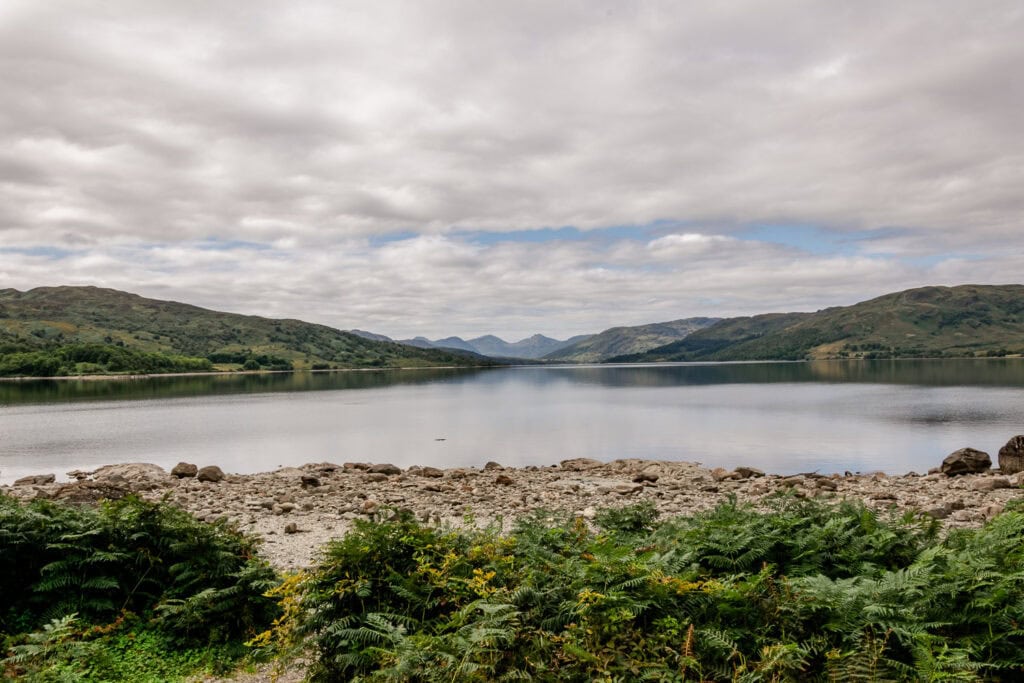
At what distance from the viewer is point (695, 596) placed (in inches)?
260

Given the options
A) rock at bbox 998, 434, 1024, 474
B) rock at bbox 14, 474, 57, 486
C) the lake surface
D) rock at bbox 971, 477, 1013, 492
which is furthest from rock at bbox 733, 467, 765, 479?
rock at bbox 14, 474, 57, 486

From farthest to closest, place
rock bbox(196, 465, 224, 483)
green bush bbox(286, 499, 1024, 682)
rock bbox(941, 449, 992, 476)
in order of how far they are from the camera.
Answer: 1. rock bbox(196, 465, 224, 483)
2. rock bbox(941, 449, 992, 476)
3. green bush bbox(286, 499, 1024, 682)

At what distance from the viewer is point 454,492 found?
938 inches

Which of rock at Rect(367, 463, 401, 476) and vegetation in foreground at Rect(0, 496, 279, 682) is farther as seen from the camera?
rock at Rect(367, 463, 401, 476)

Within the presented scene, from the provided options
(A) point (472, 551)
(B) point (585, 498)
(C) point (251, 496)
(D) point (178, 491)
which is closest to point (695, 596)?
(A) point (472, 551)

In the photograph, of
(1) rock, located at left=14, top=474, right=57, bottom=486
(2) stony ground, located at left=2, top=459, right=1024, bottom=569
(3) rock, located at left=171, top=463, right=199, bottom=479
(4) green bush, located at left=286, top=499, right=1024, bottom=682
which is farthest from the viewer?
(3) rock, located at left=171, top=463, right=199, bottom=479

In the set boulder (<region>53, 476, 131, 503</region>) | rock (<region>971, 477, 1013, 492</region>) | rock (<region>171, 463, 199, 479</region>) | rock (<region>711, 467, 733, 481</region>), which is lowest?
rock (<region>711, 467, 733, 481</region>)

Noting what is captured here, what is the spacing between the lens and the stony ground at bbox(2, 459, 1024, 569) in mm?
17562

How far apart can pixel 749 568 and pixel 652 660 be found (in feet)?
11.2

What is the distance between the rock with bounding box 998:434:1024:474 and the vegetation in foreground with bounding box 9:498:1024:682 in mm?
22295

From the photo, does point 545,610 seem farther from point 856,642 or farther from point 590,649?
point 856,642

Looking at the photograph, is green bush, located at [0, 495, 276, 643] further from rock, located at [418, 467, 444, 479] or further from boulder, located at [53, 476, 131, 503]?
rock, located at [418, 467, 444, 479]

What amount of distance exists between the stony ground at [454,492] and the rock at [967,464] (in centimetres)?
51

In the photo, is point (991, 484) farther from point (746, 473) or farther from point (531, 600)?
point (531, 600)
